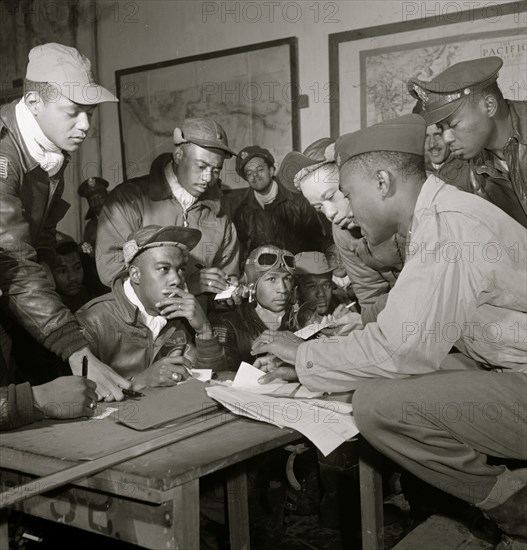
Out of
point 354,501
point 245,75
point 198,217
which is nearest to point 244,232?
point 198,217

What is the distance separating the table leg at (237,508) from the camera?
2.73 meters

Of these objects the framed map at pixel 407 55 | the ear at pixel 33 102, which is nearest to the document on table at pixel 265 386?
the ear at pixel 33 102

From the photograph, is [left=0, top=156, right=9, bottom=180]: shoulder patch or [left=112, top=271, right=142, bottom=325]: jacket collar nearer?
[left=0, top=156, right=9, bottom=180]: shoulder patch

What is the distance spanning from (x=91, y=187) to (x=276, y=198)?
158 centimetres

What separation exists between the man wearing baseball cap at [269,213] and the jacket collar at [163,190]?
603 millimetres

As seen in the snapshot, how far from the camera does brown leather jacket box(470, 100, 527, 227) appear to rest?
3.55 m

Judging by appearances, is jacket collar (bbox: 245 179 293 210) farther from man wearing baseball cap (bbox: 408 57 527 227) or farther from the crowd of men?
man wearing baseball cap (bbox: 408 57 527 227)

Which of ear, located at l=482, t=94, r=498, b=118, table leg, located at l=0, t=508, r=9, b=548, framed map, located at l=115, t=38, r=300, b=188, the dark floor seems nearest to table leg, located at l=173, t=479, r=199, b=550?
table leg, located at l=0, t=508, r=9, b=548

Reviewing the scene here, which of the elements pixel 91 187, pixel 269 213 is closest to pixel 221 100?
pixel 269 213

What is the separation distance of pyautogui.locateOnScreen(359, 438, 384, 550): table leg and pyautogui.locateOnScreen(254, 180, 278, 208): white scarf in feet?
9.37

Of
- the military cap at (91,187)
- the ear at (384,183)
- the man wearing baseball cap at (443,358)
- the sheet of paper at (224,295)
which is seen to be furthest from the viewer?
the military cap at (91,187)

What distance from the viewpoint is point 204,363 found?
356 cm

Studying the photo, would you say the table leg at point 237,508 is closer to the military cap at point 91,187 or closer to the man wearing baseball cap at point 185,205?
the man wearing baseball cap at point 185,205

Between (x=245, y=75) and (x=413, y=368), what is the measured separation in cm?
366
